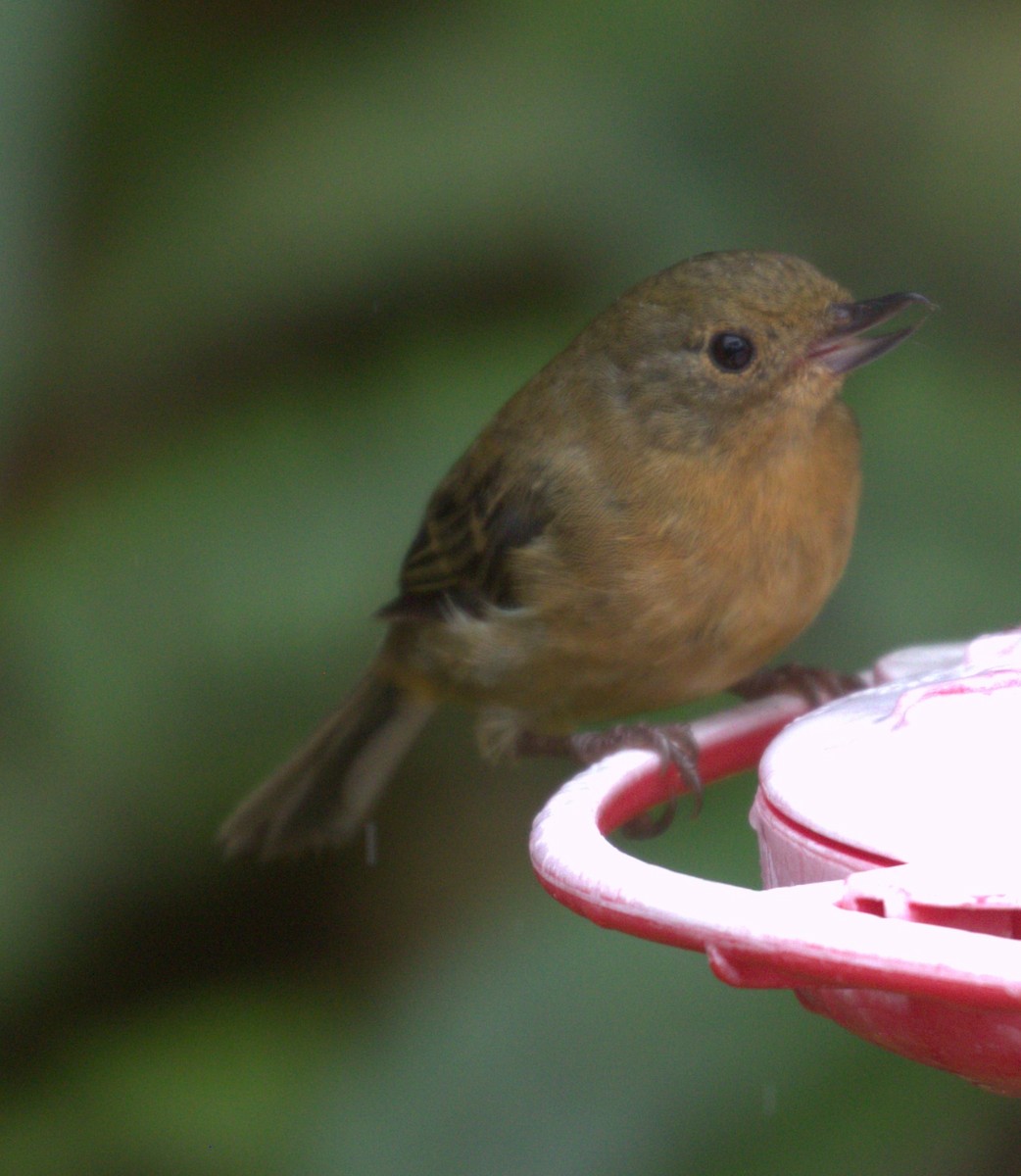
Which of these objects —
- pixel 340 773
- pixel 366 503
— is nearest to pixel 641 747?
pixel 366 503

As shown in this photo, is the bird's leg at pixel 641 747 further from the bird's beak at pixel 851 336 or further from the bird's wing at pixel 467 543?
the bird's beak at pixel 851 336

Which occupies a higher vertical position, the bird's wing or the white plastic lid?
the white plastic lid

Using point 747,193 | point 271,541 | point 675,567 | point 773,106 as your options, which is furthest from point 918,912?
point 773,106

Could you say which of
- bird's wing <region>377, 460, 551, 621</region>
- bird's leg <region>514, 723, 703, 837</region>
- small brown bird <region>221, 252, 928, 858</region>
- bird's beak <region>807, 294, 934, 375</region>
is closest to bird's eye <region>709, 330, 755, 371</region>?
small brown bird <region>221, 252, 928, 858</region>

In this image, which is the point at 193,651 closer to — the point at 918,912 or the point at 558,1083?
the point at 558,1083

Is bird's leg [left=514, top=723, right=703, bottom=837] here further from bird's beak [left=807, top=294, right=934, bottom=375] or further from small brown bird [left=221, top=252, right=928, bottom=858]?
bird's beak [left=807, top=294, right=934, bottom=375]

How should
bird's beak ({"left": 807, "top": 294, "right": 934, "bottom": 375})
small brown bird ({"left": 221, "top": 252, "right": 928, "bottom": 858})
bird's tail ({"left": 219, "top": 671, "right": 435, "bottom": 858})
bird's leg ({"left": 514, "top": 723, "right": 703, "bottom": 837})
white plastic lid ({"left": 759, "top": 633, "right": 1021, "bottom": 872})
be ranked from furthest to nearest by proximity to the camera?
bird's tail ({"left": 219, "top": 671, "right": 435, "bottom": 858}) < small brown bird ({"left": 221, "top": 252, "right": 928, "bottom": 858}) < bird's beak ({"left": 807, "top": 294, "right": 934, "bottom": 375}) < bird's leg ({"left": 514, "top": 723, "right": 703, "bottom": 837}) < white plastic lid ({"left": 759, "top": 633, "right": 1021, "bottom": 872})

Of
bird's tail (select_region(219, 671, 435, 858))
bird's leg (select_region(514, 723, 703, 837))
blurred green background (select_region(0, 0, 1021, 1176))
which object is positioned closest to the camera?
bird's leg (select_region(514, 723, 703, 837))
